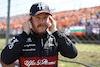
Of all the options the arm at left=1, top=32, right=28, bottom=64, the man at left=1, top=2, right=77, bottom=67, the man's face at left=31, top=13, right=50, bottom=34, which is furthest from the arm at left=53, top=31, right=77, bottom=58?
the arm at left=1, top=32, right=28, bottom=64

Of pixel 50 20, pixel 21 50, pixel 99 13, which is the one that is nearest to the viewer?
pixel 21 50

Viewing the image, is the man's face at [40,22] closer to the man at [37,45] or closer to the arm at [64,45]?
the man at [37,45]

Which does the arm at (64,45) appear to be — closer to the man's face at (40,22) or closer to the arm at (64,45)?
the arm at (64,45)

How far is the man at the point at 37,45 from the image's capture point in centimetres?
135

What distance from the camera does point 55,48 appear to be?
4.77 feet

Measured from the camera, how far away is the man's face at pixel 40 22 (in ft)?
4.41

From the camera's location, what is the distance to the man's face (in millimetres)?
1345

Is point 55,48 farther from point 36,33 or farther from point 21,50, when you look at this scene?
point 21,50

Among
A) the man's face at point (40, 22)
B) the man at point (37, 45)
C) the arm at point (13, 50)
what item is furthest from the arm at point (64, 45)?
the arm at point (13, 50)

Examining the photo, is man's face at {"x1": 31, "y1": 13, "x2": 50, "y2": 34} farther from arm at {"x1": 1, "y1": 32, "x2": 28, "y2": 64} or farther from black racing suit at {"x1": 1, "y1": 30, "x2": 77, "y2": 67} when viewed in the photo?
arm at {"x1": 1, "y1": 32, "x2": 28, "y2": 64}

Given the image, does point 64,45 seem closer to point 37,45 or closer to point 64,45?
point 64,45

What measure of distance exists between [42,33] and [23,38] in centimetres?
22

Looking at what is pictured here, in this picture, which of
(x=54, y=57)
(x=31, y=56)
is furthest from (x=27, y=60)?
(x=54, y=57)

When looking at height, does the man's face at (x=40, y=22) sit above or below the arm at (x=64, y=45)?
above
